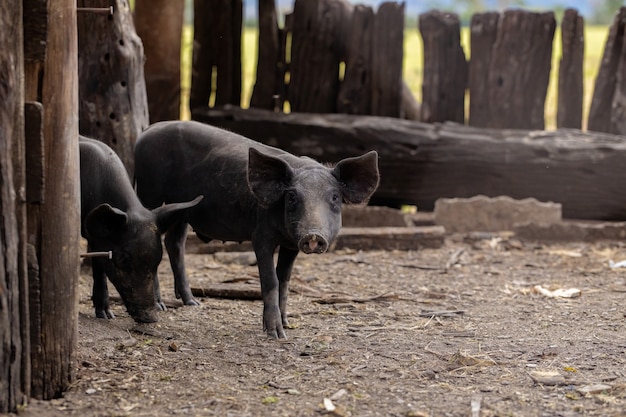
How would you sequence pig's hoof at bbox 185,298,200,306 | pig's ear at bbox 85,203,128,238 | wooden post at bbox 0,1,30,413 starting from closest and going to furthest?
wooden post at bbox 0,1,30,413
pig's ear at bbox 85,203,128,238
pig's hoof at bbox 185,298,200,306

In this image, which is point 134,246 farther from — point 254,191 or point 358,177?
point 358,177

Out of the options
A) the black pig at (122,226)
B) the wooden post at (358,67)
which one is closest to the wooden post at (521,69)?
the wooden post at (358,67)

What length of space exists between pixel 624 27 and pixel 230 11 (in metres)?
4.00

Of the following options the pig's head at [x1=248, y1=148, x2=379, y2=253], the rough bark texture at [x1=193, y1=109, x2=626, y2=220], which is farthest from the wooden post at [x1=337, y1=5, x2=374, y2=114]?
the pig's head at [x1=248, y1=148, x2=379, y2=253]

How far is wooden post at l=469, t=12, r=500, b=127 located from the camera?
33.4ft

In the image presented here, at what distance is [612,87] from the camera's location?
10148mm

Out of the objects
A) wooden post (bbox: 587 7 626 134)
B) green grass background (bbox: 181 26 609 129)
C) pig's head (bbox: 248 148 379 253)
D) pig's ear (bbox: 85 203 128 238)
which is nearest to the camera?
pig's head (bbox: 248 148 379 253)

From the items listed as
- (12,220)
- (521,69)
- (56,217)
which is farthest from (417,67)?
(12,220)

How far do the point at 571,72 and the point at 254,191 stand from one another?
5.34 m

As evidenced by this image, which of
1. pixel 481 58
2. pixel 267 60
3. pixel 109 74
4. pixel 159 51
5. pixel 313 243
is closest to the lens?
pixel 313 243

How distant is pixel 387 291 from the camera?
7.62 metres

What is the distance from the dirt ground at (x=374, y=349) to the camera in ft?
15.7

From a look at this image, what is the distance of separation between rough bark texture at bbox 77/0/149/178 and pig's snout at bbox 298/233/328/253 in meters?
2.73

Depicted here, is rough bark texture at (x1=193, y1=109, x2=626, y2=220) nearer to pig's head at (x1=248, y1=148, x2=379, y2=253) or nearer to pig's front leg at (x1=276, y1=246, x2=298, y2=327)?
pig's front leg at (x1=276, y1=246, x2=298, y2=327)
